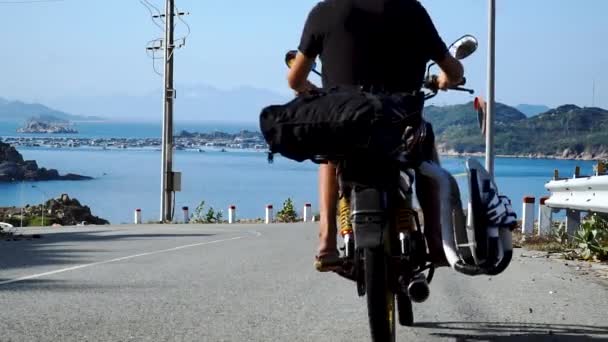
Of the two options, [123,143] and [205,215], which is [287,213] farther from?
[123,143]

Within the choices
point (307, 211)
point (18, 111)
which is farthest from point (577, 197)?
point (18, 111)

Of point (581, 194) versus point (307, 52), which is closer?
point (307, 52)

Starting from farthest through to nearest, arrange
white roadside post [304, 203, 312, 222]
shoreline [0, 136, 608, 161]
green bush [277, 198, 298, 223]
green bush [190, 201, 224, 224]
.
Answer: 1. shoreline [0, 136, 608, 161]
2. green bush [190, 201, 224, 224]
3. green bush [277, 198, 298, 223]
4. white roadside post [304, 203, 312, 222]

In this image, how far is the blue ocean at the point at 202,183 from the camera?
1252 inches

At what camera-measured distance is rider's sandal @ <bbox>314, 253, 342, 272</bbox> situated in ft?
16.7

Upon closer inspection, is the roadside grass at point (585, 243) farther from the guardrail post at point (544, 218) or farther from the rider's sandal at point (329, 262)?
the rider's sandal at point (329, 262)

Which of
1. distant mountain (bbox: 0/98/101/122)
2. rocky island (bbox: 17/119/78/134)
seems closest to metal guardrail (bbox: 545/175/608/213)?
rocky island (bbox: 17/119/78/134)

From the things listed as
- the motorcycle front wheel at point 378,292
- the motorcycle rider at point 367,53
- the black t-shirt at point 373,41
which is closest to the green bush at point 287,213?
the motorcycle rider at point 367,53

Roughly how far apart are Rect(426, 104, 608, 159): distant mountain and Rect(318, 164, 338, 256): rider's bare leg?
42.0 ft

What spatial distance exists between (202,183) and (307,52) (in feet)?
206

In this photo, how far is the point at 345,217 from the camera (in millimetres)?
5039

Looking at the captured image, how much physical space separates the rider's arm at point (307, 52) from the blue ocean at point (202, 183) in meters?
1.32

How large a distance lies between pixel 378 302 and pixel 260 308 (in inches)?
91.3

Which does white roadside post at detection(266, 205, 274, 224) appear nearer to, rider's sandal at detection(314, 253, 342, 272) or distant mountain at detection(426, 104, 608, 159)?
distant mountain at detection(426, 104, 608, 159)
